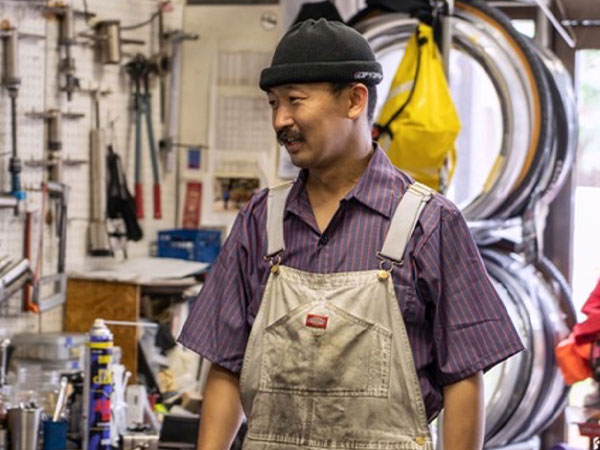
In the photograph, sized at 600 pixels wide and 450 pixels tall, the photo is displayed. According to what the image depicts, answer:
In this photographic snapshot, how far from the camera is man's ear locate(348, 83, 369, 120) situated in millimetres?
2836

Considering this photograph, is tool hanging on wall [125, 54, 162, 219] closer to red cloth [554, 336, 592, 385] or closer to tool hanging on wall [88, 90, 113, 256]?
tool hanging on wall [88, 90, 113, 256]

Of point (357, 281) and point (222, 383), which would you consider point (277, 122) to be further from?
point (222, 383)

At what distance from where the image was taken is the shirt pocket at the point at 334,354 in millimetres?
2795

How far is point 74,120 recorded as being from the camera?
638cm

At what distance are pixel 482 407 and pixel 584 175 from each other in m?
4.75

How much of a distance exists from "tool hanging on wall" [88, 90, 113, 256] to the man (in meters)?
3.69

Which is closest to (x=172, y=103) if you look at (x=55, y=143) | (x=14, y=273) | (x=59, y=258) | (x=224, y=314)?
(x=55, y=143)

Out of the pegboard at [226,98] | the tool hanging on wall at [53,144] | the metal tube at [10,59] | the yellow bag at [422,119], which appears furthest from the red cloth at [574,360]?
the metal tube at [10,59]

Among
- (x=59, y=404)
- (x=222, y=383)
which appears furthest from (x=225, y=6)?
(x=222, y=383)

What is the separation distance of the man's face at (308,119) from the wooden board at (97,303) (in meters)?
3.48

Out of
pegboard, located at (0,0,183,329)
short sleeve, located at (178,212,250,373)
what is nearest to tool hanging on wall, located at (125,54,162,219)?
pegboard, located at (0,0,183,329)

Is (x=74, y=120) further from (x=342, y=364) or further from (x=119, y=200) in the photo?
(x=342, y=364)

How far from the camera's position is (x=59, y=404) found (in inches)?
187

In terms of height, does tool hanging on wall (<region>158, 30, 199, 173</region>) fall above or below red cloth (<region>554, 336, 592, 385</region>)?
above
